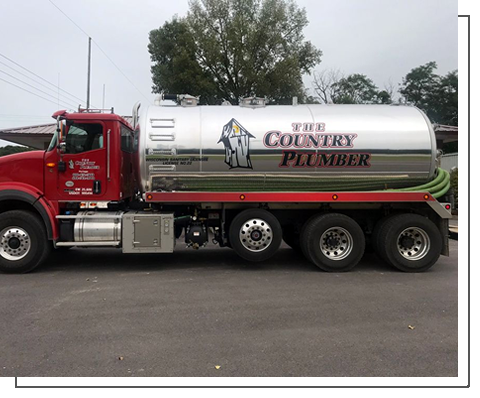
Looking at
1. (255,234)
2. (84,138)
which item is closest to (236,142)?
(255,234)

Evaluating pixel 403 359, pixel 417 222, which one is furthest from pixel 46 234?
pixel 417 222

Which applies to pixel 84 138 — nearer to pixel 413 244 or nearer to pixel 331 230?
pixel 331 230

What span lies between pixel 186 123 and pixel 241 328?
4.04 m

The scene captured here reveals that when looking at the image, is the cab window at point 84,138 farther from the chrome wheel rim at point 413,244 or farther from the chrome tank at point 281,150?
the chrome wheel rim at point 413,244

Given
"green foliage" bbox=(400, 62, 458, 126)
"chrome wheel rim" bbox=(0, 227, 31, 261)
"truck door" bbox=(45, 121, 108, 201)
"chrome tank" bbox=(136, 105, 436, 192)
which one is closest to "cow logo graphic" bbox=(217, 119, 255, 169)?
"chrome tank" bbox=(136, 105, 436, 192)

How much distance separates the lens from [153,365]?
3795 mm

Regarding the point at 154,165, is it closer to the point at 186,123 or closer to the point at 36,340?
the point at 186,123

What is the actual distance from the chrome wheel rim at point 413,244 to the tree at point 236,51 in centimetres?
1502

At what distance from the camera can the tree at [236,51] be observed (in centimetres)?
2083

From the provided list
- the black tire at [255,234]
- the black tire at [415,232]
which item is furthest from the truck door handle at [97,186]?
the black tire at [415,232]

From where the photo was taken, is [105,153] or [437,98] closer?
[105,153]

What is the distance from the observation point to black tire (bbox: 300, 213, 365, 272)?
7484 mm

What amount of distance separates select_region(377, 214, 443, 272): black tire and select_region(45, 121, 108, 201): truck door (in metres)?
5.27

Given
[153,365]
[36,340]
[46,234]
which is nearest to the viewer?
[153,365]
